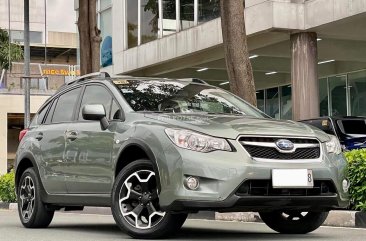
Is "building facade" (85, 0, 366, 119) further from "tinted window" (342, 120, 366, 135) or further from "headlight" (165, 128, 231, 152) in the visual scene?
→ "headlight" (165, 128, 231, 152)

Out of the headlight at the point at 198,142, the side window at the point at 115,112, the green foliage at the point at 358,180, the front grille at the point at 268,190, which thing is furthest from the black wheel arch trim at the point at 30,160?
the green foliage at the point at 358,180

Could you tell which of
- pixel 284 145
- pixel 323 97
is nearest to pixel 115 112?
pixel 284 145

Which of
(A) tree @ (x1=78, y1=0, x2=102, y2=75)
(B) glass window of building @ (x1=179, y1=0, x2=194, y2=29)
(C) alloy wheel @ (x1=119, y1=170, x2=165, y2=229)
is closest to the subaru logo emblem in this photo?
(C) alloy wheel @ (x1=119, y1=170, x2=165, y2=229)

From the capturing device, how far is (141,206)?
6.98 m

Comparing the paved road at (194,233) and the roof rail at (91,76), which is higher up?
the roof rail at (91,76)

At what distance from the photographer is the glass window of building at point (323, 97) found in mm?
29128

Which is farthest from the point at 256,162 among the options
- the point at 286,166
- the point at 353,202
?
the point at 353,202

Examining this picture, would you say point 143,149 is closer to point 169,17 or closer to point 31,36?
point 169,17

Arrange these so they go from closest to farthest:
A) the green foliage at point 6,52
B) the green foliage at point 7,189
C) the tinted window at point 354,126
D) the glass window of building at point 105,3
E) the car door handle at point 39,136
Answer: the car door handle at point 39,136, the tinted window at point 354,126, the green foliage at point 7,189, the glass window of building at point 105,3, the green foliage at point 6,52

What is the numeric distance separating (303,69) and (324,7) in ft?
7.39

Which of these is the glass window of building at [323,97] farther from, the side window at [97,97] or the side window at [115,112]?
the side window at [115,112]

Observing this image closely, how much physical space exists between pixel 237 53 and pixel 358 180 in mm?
3942

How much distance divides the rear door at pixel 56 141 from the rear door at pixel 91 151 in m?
0.17

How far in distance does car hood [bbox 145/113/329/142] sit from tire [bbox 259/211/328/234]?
42.0 inches
